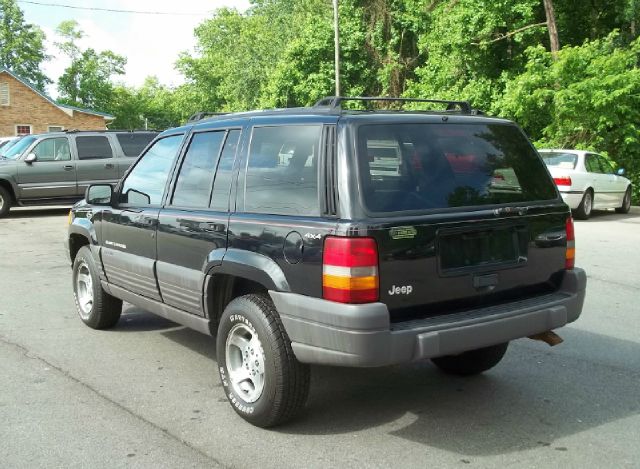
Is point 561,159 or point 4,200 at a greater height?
point 561,159

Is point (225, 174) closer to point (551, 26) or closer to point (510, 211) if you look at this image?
point (510, 211)

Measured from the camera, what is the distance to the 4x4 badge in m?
3.58

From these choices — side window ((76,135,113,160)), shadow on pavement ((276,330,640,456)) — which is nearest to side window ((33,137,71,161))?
side window ((76,135,113,160))

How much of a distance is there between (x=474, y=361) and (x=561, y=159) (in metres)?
12.0

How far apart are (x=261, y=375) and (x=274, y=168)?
1212 mm

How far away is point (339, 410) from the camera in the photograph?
4.30 meters

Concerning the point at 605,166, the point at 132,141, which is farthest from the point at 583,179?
the point at 132,141

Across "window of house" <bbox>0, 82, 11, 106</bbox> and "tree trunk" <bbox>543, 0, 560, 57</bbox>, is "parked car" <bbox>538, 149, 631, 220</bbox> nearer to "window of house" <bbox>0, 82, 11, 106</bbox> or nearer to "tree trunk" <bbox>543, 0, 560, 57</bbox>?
"tree trunk" <bbox>543, 0, 560, 57</bbox>

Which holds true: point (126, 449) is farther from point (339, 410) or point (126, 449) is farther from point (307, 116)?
point (307, 116)

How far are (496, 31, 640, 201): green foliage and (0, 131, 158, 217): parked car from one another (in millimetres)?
11419

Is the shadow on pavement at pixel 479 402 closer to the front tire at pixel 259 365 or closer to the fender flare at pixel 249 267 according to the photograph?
the front tire at pixel 259 365

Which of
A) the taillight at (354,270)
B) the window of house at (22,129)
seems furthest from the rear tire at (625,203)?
the window of house at (22,129)

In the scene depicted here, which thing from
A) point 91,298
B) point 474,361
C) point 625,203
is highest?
point 91,298

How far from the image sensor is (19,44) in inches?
2970
